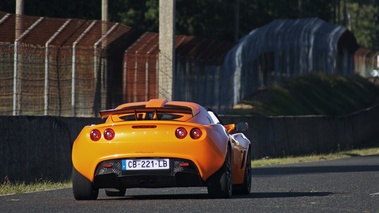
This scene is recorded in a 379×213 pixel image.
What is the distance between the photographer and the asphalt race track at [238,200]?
1258cm

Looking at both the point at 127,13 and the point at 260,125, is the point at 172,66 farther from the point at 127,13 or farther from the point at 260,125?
the point at 127,13

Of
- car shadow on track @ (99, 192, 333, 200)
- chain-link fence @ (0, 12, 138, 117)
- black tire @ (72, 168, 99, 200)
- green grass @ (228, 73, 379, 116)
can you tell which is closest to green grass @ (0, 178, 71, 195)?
car shadow on track @ (99, 192, 333, 200)

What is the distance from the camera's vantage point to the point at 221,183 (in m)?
13.9

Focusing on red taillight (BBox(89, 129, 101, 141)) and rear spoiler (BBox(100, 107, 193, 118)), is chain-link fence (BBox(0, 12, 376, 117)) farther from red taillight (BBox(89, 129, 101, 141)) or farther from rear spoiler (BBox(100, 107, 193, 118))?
red taillight (BBox(89, 129, 101, 141))

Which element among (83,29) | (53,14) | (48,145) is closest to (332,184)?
(48,145)

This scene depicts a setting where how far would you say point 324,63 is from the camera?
56.7 metres

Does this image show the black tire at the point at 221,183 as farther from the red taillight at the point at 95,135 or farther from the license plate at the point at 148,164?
the red taillight at the point at 95,135

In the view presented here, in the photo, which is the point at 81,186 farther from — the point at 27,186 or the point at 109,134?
the point at 27,186

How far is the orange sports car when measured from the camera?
44.8 feet

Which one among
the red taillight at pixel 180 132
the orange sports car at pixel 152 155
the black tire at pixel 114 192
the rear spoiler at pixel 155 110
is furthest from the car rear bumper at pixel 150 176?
the black tire at pixel 114 192

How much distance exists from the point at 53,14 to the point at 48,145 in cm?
3415

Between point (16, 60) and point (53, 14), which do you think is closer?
point (16, 60)

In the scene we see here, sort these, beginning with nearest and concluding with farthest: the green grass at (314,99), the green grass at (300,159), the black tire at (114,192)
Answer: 1. the black tire at (114,192)
2. the green grass at (300,159)
3. the green grass at (314,99)

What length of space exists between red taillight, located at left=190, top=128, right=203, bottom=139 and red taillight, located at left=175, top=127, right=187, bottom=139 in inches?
3.2
